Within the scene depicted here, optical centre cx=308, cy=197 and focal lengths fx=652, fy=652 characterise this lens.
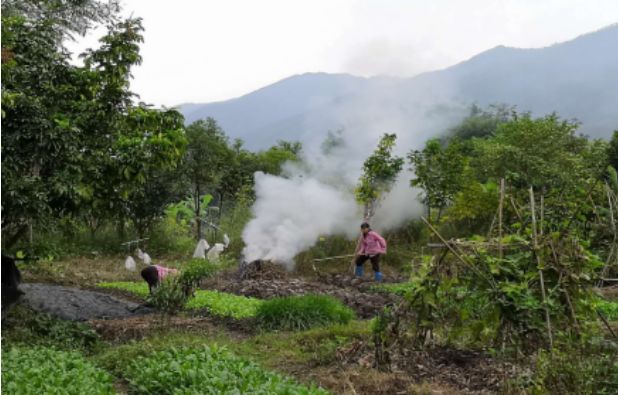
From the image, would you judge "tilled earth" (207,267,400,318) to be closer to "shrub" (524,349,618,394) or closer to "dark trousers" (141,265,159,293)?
"dark trousers" (141,265,159,293)

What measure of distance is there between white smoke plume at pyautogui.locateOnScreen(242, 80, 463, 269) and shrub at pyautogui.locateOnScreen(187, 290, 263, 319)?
6799 mm

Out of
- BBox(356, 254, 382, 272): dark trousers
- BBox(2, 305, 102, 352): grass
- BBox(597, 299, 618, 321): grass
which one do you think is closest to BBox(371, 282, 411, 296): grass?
BBox(356, 254, 382, 272): dark trousers

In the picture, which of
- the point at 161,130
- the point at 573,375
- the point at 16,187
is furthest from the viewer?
the point at 161,130

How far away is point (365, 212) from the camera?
2177cm

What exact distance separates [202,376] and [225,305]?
5.67 metres

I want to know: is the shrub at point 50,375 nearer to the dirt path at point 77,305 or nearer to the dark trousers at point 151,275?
the dirt path at point 77,305

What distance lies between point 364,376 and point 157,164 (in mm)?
4576

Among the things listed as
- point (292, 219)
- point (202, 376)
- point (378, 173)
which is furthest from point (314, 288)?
point (202, 376)

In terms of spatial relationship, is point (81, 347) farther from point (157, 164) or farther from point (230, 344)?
point (157, 164)

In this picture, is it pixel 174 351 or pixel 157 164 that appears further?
pixel 157 164

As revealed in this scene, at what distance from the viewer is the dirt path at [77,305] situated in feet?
37.0

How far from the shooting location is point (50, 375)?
6.42 metres

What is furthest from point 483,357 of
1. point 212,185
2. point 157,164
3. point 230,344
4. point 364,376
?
point 212,185

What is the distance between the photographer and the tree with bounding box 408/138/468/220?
21328 millimetres
